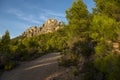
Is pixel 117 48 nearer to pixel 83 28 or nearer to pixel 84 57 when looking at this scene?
pixel 84 57

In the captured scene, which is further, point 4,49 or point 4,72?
point 4,49

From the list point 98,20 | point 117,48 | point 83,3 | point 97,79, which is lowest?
point 97,79

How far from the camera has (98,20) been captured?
41.1 feet

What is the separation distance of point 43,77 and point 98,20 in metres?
8.12

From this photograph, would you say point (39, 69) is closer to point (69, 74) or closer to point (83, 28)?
point (69, 74)

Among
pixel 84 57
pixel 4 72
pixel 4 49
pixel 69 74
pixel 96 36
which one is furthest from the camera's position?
pixel 4 49

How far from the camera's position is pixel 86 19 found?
2339 cm

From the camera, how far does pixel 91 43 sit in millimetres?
21016

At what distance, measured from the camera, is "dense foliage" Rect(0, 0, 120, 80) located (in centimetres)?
1179

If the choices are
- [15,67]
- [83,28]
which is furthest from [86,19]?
[15,67]

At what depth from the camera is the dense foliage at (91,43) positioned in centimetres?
1179

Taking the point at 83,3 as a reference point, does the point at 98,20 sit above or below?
below

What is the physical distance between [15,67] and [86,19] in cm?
831

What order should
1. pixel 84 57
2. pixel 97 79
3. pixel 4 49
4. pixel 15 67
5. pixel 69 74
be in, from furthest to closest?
pixel 4 49
pixel 15 67
pixel 84 57
pixel 69 74
pixel 97 79
